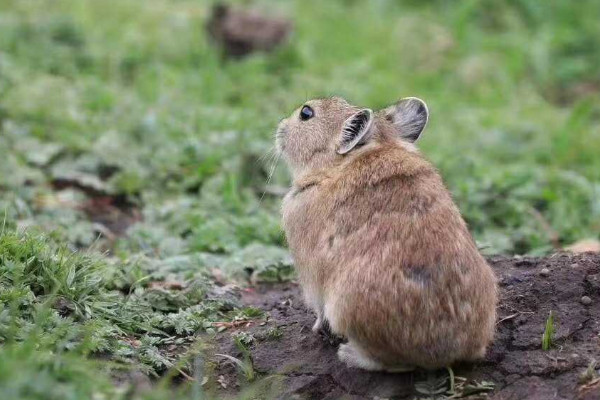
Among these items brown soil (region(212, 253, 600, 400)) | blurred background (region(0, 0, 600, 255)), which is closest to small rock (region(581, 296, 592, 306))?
brown soil (region(212, 253, 600, 400))

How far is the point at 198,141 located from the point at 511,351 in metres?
5.13

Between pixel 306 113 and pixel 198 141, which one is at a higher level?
pixel 306 113

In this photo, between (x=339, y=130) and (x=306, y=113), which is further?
(x=306, y=113)

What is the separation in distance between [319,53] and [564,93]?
3504 millimetres

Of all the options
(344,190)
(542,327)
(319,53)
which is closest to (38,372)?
(344,190)

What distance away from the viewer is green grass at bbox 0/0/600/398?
247 inches

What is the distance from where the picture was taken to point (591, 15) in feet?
51.5

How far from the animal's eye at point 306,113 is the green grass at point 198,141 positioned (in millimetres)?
903

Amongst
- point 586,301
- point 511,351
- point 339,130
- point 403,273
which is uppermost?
point 339,130

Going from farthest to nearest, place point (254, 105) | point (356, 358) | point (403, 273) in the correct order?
point (254, 105), point (356, 358), point (403, 273)

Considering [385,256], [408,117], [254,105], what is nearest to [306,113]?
[408,117]

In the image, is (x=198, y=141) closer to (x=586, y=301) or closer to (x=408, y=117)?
(x=408, y=117)

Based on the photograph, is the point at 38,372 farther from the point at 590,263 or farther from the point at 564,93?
the point at 564,93

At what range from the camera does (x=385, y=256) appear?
5566mm
